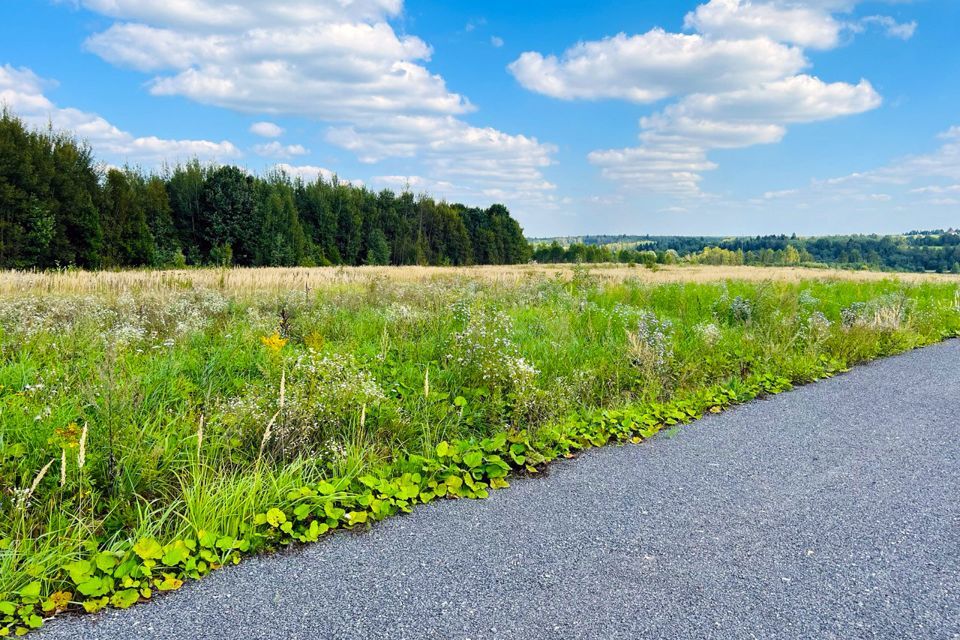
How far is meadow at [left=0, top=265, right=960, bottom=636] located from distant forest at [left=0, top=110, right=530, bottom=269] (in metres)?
20.4

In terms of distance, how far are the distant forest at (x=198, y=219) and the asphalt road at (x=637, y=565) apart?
24.4 m

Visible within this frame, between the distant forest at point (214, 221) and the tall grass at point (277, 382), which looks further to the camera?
the distant forest at point (214, 221)

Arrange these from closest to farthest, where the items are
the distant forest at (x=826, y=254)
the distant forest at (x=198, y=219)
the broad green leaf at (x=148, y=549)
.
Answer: the broad green leaf at (x=148, y=549) → the distant forest at (x=198, y=219) → the distant forest at (x=826, y=254)

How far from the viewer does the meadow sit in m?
2.95

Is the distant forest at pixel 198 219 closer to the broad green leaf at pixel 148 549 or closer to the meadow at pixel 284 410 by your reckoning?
the meadow at pixel 284 410

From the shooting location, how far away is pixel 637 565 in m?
2.90

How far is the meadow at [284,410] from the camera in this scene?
9.68ft

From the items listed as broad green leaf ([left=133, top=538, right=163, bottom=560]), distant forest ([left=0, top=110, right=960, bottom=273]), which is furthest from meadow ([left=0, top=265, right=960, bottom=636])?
distant forest ([left=0, top=110, right=960, bottom=273])

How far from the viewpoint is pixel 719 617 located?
2500mm

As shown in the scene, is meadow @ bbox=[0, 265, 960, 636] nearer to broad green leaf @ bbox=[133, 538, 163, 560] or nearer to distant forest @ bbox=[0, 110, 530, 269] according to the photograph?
broad green leaf @ bbox=[133, 538, 163, 560]

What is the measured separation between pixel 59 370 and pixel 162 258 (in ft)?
96.6

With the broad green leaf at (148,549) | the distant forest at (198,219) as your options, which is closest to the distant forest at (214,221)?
the distant forest at (198,219)

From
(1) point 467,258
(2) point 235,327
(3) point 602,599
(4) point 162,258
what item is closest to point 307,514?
(3) point 602,599

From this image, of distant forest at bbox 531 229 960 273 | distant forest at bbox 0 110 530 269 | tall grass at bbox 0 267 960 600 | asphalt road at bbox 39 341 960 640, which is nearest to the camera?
asphalt road at bbox 39 341 960 640
